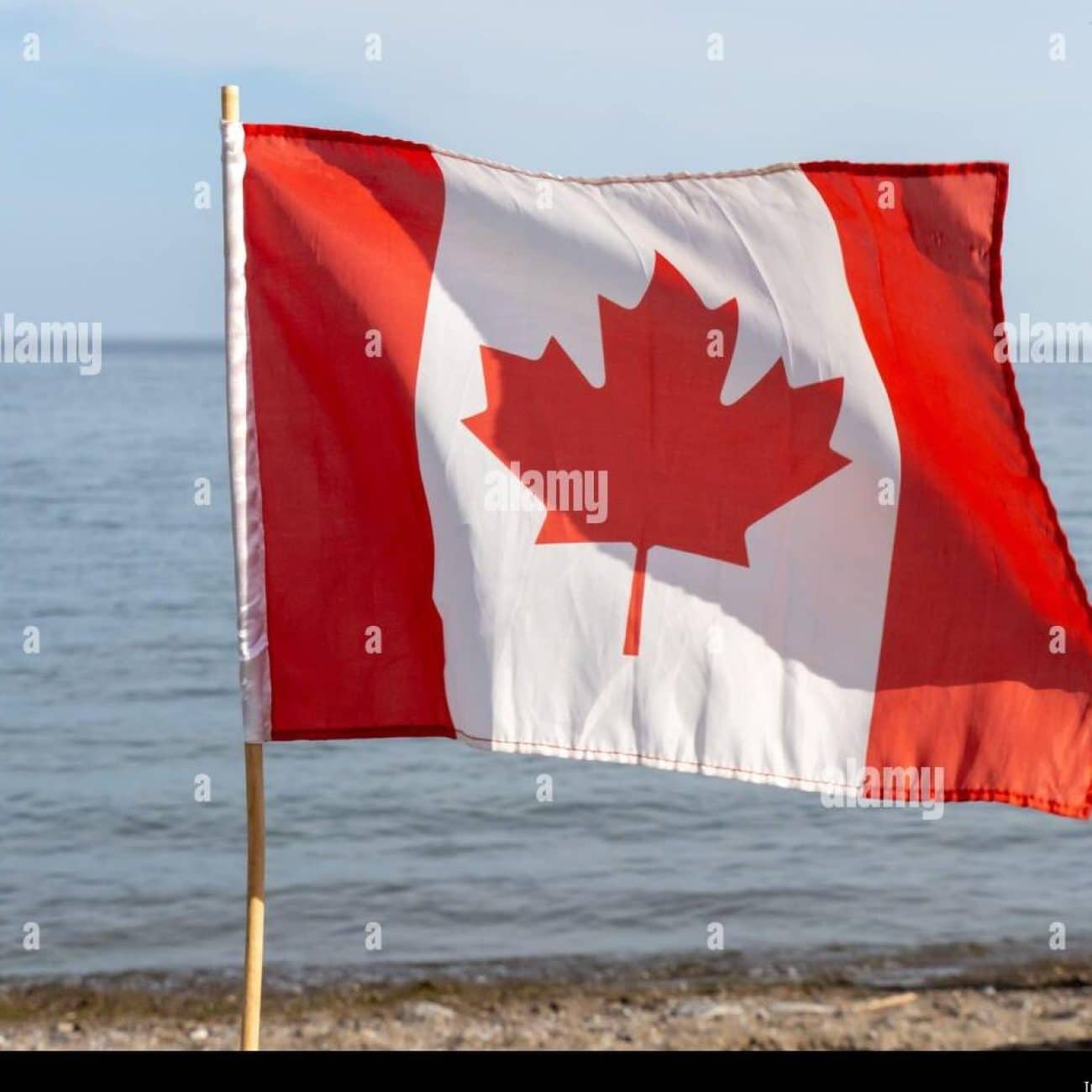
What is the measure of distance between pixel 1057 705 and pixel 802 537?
2.73ft

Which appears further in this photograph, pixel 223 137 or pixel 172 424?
pixel 172 424

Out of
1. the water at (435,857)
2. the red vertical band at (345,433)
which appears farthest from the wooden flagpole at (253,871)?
the water at (435,857)

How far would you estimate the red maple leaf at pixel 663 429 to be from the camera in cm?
519

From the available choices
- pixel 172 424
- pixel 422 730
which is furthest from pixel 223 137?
pixel 172 424

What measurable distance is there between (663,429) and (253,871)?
5.53 ft

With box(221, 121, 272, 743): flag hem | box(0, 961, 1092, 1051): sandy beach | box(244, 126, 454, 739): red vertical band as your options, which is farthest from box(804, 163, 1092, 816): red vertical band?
box(0, 961, 1092, 1051): sandy beach

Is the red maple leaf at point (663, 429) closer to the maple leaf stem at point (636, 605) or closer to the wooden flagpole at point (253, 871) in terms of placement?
the maple leaf stem at point (636, 605)

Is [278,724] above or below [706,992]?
above

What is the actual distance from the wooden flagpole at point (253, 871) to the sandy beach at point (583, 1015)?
356 cm

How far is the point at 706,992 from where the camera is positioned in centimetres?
948

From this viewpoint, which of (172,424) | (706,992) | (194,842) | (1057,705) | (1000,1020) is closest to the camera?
(1057,705)

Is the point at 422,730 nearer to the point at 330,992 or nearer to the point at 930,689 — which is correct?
the point at 930,689

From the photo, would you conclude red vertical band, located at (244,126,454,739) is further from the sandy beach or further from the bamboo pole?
the sandy beach

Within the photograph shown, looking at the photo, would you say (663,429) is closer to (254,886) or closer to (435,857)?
(254,886)
